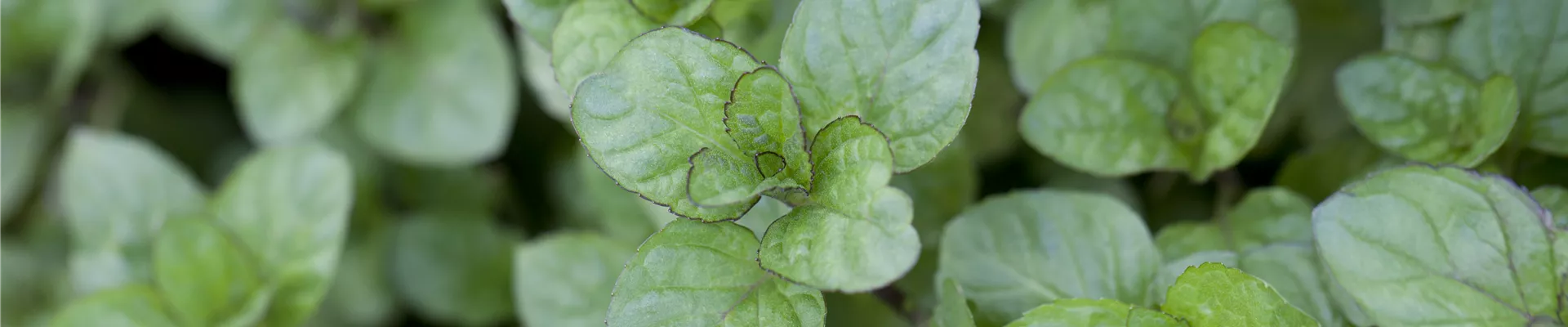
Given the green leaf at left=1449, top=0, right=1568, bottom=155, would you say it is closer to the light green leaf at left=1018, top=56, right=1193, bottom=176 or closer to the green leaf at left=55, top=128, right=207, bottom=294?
the light green leaf at left=1018, top=56, right=1193, bottom=176

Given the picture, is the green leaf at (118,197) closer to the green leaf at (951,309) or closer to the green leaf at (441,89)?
the green leaf at (441,89)

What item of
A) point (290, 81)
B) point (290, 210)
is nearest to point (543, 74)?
point (290, 210)

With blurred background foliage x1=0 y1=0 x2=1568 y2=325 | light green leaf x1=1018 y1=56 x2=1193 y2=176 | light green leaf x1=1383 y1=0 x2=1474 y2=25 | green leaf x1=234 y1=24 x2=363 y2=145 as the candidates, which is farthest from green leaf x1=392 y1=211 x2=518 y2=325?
light green leaf x1=1383 y1=0 x2=1474 y2=25

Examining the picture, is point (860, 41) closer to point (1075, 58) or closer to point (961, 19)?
point (961, 19)

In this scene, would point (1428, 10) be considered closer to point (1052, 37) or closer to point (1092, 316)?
point (1052, 37)

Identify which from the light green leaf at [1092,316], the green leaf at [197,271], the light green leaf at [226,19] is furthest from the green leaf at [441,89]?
the light green leaf at [1092,316]
